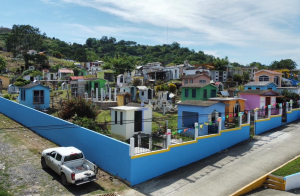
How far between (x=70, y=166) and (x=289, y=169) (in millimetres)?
11573

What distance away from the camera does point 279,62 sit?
85.6m

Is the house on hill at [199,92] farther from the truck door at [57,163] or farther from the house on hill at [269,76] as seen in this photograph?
the house on hill at [269,76]

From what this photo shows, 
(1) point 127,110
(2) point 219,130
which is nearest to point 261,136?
(2) point 219,130

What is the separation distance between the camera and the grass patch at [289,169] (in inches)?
485

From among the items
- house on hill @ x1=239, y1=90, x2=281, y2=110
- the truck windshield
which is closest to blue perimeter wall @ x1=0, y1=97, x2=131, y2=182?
the truck windshield

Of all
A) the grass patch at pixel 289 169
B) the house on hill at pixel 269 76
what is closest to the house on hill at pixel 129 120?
the grass patch at pixel 289 169

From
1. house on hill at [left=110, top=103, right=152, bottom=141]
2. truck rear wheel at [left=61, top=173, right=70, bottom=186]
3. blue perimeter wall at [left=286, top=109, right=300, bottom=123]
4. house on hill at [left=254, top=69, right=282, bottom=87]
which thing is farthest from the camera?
house on hill at [left=254, top=69, right=282, bottom=87]

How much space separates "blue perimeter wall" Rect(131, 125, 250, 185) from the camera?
1222 cm

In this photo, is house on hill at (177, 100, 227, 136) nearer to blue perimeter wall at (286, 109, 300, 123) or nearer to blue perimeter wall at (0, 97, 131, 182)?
blue perimeter wall at (0, 97, 131, 182)

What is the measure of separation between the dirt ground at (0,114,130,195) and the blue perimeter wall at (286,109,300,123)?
815 inches

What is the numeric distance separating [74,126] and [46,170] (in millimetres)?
3720

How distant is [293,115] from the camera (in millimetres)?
25844

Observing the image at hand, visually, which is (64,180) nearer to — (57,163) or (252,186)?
(57,163)

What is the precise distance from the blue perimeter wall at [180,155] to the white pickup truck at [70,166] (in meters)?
2.19
